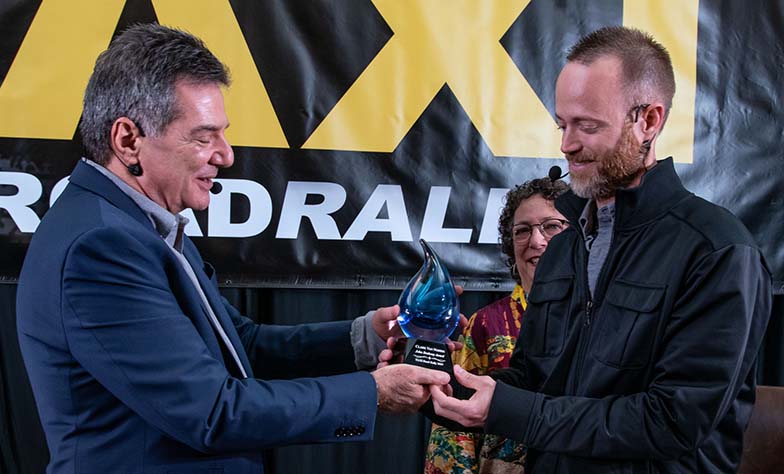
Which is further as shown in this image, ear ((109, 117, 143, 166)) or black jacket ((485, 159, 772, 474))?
ear ((109, 117, 143, 166))

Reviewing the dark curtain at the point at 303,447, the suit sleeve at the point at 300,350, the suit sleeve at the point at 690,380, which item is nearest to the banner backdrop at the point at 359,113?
the dark curtain at the point at 303,447

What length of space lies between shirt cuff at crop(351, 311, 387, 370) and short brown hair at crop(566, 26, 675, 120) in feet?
2.77

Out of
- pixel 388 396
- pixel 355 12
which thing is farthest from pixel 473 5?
pixel 388 396

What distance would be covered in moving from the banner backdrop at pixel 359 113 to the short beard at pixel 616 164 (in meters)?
1.25

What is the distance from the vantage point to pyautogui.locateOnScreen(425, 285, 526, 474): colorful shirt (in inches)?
86.0

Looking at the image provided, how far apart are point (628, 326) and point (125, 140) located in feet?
3.23

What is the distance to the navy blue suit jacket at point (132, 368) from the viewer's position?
1.40 m

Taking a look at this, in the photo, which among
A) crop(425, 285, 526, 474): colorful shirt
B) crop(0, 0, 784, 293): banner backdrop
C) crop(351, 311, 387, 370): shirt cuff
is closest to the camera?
crop(351, 311, 387, 370): shirt cuff

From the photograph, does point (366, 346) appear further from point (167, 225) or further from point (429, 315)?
point (167, 225)

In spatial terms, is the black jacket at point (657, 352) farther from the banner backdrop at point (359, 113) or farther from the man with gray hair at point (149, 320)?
the banner backdrop at point (359, 113)

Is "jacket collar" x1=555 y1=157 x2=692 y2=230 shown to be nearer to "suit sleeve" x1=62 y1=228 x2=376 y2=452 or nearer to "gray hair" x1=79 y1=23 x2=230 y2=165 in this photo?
"suit sleeve" x1=62 y1=228 x2=376 y2=452

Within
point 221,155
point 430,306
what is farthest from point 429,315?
point 221,155

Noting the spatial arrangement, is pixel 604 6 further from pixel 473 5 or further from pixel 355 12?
pixel 355 12

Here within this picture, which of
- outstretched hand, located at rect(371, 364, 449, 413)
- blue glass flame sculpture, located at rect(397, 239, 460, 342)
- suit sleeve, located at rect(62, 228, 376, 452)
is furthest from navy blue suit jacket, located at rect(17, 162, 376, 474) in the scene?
blue glass flame sculpture, located at rect(397, 239, 460, 342)
